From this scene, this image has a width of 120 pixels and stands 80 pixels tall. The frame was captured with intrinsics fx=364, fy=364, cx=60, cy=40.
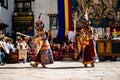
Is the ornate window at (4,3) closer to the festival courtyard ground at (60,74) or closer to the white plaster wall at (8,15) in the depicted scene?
the white plaster wall at (8,15)

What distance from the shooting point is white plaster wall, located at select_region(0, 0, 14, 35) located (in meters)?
27.9

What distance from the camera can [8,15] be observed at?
2961 centimetres

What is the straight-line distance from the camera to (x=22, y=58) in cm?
1852

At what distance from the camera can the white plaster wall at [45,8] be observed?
30344 millimetres

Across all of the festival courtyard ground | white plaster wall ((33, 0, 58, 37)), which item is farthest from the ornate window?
the festival courtyard ground

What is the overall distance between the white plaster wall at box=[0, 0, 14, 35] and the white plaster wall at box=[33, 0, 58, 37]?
1.93m

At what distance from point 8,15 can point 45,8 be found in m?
3.17

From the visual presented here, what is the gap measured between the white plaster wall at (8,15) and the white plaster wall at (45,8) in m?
1.93

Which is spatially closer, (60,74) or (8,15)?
(60,74)

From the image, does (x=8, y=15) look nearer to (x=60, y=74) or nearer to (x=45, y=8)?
(x=45, y=8)

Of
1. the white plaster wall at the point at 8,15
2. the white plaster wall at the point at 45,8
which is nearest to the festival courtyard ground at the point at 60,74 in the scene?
the white plaster wall at the point at 8,15

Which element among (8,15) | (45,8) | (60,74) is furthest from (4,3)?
(60,74)

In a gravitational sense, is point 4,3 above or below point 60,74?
above

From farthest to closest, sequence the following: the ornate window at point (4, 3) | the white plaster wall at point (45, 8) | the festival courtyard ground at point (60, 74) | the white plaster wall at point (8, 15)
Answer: the white plaster wall at point (45, 8)
the white plaster wall at point (8, 15)
the ornate window at point (4, 3)
the festival courtyard ground at point (60, 74)
